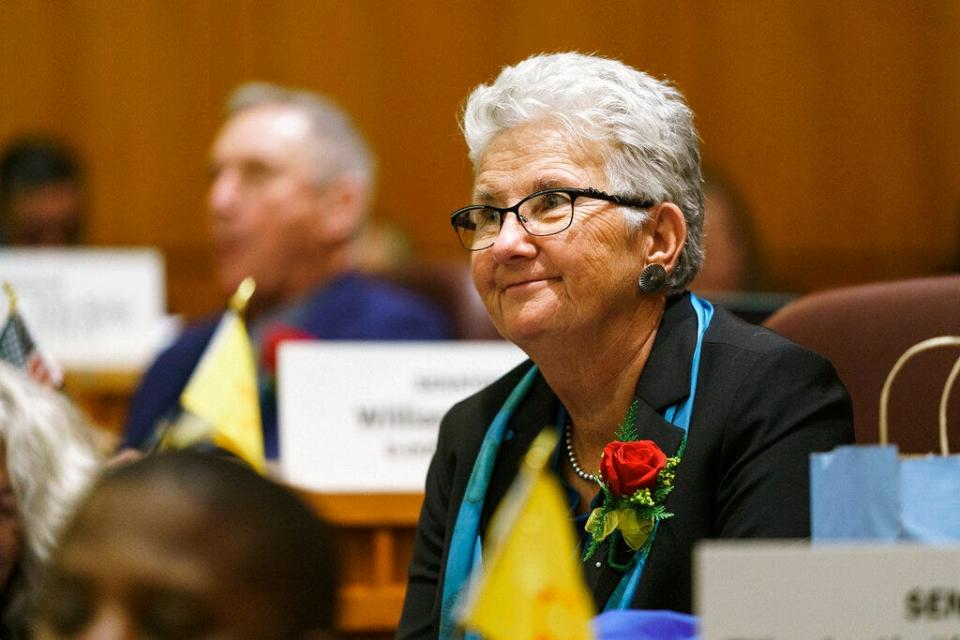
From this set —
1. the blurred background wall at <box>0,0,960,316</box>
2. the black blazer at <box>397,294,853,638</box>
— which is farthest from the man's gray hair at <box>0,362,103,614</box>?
the blurred background wall at <box>0,0,960,316</box>

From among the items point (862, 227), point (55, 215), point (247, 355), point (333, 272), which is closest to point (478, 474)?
point (247, 355)

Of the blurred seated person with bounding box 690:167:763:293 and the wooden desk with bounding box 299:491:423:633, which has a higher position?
the blurred seated person with bounding box 690:167:763:293

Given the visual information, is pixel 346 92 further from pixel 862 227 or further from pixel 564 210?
pixel 564 210

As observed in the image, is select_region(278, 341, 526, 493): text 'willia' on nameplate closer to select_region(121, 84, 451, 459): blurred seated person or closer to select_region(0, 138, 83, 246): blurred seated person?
select_region(121, 84, 451, 459): blurred seated person

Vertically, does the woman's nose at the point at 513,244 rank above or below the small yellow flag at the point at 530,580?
above

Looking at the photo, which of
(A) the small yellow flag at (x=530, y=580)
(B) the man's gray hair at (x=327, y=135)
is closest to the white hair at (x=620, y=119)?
(A) the small yellow flag at (x=530, y=580)

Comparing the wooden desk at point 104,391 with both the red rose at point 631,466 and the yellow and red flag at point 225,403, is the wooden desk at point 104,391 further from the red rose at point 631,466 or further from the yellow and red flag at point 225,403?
the red rose at point 631,466

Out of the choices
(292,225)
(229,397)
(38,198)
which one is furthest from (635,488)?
(38,198)

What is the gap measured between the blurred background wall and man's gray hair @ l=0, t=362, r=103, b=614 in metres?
4.23

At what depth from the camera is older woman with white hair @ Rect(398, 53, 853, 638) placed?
1.88 m

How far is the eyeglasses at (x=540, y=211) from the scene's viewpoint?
6.65ft

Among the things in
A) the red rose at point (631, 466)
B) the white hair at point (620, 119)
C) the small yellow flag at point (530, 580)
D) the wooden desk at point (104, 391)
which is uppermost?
the white hair at point (620, 119)

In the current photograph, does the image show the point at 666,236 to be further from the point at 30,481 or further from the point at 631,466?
the point at 30,481

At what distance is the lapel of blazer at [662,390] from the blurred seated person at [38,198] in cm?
391
